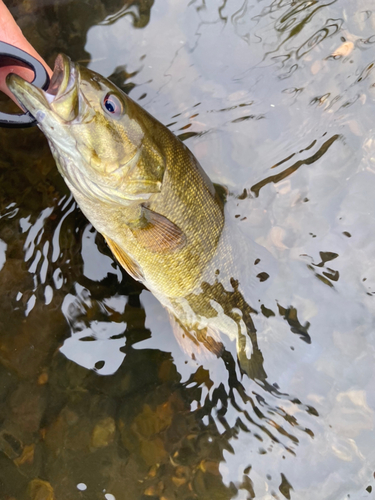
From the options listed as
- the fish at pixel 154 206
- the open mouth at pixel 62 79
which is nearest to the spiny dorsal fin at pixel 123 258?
the fish at pixel 154 206

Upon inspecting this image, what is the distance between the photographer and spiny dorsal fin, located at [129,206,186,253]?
278cm

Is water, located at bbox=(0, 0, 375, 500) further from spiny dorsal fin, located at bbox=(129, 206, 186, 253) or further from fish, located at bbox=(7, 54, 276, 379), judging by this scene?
spiny dorsal fin, located at bbox=(129, 206, 186, 253)

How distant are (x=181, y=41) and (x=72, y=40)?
972mm

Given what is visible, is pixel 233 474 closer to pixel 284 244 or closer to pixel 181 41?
pixel 284 244

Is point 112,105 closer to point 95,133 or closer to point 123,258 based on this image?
point 95,133

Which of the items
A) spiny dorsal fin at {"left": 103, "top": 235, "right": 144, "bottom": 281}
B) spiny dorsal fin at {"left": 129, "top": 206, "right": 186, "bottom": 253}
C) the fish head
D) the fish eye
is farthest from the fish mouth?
spiny dorsal fin at {"left": 103, "top": 235, "right": 144, "bottom": 281}

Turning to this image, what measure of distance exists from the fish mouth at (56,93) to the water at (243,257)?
3.95 feet

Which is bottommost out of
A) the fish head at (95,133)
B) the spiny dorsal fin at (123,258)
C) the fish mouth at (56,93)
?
the spiny dorsal fin at (123,258)

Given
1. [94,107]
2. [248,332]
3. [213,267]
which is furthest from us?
[248,332]

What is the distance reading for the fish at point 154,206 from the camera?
91.0 inches

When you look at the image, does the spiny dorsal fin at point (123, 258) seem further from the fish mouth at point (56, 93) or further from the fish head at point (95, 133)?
the fish mouth at point (56, 93)

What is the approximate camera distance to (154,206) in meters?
2.78

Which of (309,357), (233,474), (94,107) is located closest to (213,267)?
(309,357)

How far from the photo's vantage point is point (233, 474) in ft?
10.8
